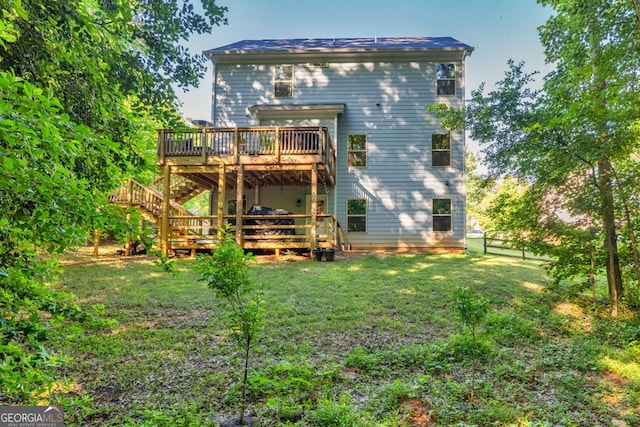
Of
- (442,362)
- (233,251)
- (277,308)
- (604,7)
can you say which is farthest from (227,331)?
(604,7)

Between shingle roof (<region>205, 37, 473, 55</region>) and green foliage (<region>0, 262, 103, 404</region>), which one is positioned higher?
shingle roof (<region>205, 37, 473, 55</region>)

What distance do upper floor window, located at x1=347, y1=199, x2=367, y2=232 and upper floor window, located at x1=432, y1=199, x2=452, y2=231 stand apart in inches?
106

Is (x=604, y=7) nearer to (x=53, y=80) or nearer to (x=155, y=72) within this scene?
(x=155, y=72)

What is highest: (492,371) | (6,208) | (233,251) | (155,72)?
(155,72)

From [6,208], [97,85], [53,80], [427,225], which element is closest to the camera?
[6,208]

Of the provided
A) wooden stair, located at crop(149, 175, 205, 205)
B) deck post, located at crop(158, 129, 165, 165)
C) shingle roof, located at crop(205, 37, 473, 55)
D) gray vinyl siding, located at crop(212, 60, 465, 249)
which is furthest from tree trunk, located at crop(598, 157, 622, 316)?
wooden stair, located at crop(149, 175, 205, 205)

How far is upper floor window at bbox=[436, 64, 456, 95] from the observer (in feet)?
42.6

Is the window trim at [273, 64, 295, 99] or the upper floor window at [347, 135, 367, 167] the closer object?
the upper floor window at [347, 135, 367, 167]

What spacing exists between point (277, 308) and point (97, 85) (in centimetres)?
385

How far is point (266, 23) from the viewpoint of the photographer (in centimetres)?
1550

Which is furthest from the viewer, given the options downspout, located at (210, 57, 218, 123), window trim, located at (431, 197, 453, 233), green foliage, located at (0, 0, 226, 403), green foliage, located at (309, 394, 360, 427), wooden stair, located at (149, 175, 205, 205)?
wooden stair, located at (149, 175, 205, 205)

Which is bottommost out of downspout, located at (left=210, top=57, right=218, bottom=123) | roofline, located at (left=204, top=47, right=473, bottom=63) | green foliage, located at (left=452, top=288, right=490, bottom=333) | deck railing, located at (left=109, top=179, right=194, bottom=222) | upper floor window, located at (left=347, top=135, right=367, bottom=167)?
green foliage, located at (left=452, top=288, right=490, bottom=333)

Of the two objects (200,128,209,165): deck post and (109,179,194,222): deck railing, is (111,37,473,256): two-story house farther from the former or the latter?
(200,128,209,165): deck post

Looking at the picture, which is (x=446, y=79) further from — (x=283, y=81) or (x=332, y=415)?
(x=332, y=415)
